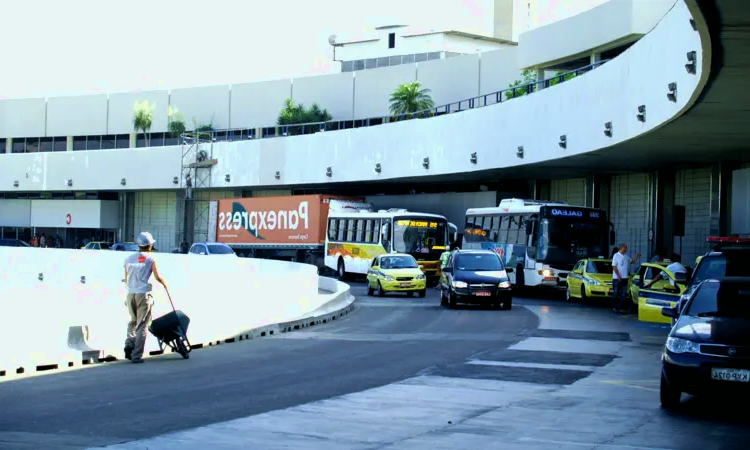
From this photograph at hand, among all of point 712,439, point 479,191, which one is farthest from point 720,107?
point 479,191

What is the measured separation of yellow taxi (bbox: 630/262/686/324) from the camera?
24.2m

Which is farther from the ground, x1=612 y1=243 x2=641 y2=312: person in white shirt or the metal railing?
the metal railing

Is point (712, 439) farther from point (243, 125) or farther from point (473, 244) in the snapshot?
point (243, 125)

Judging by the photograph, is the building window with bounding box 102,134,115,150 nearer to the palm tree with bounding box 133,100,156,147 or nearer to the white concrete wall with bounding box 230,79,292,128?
the palm tree with bounding box 133,100,156,147

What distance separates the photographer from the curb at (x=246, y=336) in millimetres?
14898

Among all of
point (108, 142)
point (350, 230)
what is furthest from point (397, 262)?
point (108, 142)

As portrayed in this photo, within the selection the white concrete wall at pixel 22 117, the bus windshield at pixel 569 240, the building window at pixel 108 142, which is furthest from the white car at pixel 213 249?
the white concrete wall at pixel 22 117

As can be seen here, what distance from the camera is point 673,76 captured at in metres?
25.4

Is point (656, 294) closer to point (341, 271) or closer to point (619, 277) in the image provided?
point (619, 277)

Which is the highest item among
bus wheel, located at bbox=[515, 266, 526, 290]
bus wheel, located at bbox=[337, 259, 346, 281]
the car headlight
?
the car headlight

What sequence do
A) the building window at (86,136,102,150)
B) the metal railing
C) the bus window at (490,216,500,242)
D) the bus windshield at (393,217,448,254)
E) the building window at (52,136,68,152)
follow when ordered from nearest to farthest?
the bus window at (490,216,500,242), the bus windshield at (393,217,448,254), the metal railing, the building window at (86,136,102,150), the building window at (52,136,68,152)

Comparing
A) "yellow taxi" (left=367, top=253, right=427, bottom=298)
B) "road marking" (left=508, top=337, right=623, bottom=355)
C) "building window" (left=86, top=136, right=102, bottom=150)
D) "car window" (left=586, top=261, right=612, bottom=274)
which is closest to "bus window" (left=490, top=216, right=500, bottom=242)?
"yellow taxi" (left=367, top=253, right=427, bottom=298)

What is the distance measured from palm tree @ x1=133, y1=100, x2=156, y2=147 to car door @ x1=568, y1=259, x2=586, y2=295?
53498 millimetres

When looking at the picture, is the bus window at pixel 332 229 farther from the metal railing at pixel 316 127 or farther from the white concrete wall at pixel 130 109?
the white concrete wall at pixel 130 109
